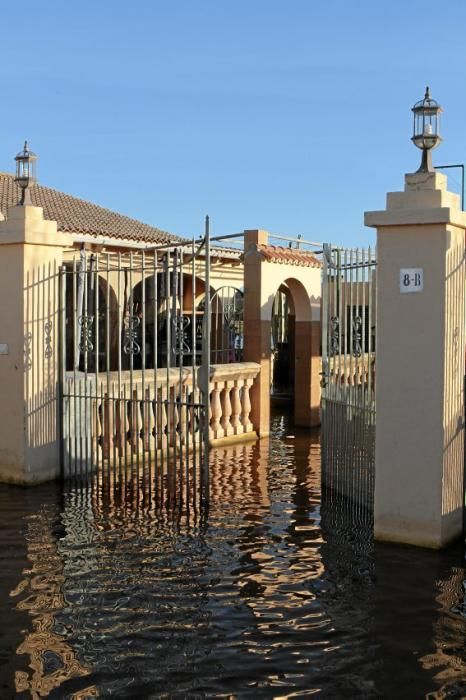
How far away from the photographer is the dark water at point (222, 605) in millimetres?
4324

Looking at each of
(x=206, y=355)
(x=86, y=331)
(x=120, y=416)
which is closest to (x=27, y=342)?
(x=86, y=331)

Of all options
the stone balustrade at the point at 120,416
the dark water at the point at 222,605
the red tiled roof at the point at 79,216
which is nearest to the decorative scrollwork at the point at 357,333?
the dark water at the point at 222,605

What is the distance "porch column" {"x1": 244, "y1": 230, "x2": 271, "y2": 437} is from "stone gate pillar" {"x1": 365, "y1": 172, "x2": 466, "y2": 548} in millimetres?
5831

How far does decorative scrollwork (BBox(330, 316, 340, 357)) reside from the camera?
834 cm

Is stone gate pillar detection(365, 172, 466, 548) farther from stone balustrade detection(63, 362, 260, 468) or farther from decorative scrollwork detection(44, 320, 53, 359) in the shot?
decorative scrollwork detection(44, 320, 53, 359)

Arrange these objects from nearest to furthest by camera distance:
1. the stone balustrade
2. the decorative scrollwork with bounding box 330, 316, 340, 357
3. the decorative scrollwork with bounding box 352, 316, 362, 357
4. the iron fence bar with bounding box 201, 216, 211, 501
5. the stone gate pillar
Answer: the stone gate pillar
the iron fence bar with bounding box 201, 216, 211, 501
the decorative scrollwork with bounding box 352, 316, 362, 357
the decorative scrollwork with bounding box 330, 316, 340, 357
the stone balustrade

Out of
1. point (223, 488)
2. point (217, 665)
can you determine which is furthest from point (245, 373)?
point (217, 665)

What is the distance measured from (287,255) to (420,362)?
6935 millimetres

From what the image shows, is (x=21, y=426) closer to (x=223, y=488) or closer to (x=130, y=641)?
(x=223, y=488)

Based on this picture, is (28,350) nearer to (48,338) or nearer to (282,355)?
(48,338)

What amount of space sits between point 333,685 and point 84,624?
5.31ft

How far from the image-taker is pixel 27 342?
29.3ft

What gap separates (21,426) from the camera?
29.3 feet

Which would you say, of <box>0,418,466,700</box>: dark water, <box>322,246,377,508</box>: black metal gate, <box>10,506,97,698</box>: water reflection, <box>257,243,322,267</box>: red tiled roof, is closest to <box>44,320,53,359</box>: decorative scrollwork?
<box>0,418,466,700</box>: dark water
